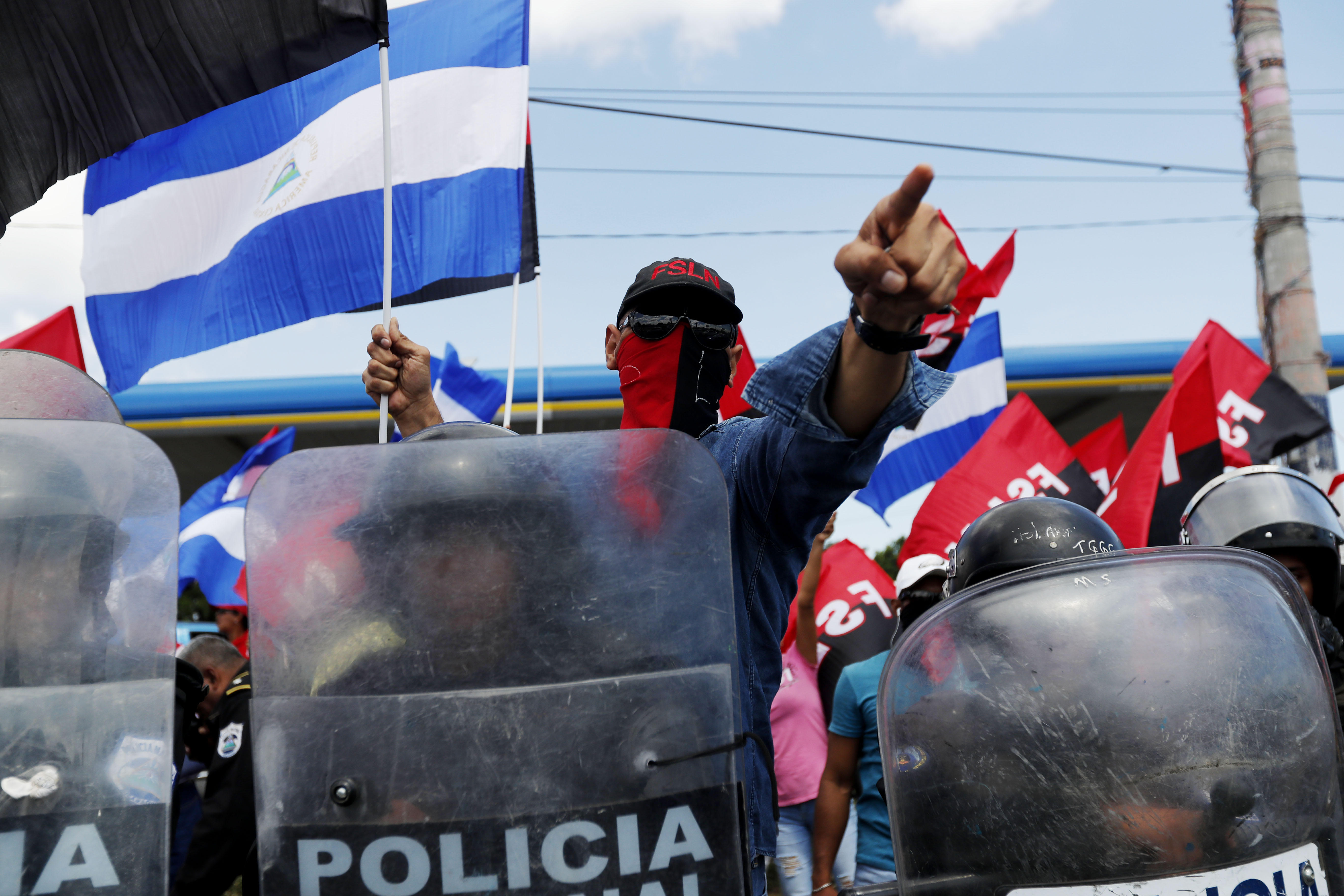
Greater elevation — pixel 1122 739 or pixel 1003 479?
pixel 1003 479

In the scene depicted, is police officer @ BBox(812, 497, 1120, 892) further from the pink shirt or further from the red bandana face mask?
the red bandana face mask

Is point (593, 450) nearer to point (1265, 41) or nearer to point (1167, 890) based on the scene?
point (1167, 890)

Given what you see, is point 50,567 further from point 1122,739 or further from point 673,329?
point 1122,739

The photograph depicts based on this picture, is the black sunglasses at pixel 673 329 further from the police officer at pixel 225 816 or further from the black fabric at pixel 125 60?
the police officer at pixel 225 816

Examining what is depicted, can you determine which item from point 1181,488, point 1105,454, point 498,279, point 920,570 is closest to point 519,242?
point 498,279

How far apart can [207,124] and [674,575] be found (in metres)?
3.86

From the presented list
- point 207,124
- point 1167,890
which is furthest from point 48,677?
point 207,124

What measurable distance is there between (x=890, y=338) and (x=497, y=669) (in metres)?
0.69

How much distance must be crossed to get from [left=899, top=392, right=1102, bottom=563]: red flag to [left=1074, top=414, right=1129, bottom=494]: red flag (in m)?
1.28

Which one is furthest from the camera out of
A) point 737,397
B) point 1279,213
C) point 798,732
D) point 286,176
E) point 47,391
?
point 1279,213

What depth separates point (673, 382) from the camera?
1.95 metres

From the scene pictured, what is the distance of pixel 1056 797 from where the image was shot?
60.1 inches

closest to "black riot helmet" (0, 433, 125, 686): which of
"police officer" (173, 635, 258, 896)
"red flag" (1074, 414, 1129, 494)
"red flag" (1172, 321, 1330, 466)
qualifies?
"police officer" (173, 635, 258, 896)

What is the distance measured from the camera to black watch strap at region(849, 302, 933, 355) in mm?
1466
